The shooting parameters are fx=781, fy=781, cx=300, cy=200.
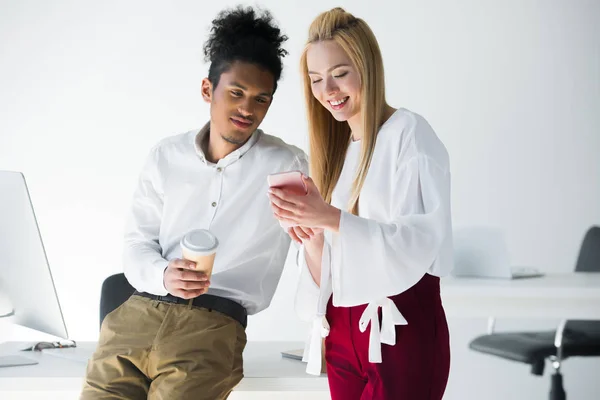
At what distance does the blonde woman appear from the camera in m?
1.42

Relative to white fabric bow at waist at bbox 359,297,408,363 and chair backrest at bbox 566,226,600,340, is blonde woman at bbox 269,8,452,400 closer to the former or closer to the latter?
white fabric bow at waist at bbox 359,297,408,363

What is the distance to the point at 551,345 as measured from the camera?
2.99 meters

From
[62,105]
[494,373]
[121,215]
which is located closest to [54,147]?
[62,105]

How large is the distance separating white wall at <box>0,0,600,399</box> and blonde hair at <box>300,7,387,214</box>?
286 cm

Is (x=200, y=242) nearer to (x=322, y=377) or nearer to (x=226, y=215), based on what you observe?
Result: (x=226, y=215)

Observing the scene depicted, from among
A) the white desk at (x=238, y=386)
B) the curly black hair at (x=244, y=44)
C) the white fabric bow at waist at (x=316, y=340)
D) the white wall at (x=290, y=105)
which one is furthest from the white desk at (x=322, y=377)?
the white wall at (x=290, y=105)

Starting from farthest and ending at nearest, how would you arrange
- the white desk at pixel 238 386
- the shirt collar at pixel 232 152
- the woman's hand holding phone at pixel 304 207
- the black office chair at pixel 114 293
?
1. the black office chair at pixel 114 293
2. the shirt collar at pixel 232 152
3. the white desk at pixel 238 386
4. the woman's hand holding phone at pixel 304 207

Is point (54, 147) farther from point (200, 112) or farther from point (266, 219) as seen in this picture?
point (266, 219)

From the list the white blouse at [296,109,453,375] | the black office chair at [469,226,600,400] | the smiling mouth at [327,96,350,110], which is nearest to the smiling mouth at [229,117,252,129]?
the smiling mouth at [327,96,350,110]

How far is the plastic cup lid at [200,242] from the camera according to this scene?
1.66m

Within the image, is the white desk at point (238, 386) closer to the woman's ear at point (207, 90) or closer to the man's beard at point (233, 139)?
the man's beard at point (233, 139)

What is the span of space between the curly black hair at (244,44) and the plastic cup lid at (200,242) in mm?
542

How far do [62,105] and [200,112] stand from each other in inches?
33.7

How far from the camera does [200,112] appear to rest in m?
4.64
